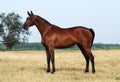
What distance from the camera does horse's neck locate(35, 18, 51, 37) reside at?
15328mm

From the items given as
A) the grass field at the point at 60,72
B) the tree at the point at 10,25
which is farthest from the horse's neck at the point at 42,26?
the tree at the point at 10,25

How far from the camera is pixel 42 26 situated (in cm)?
1545

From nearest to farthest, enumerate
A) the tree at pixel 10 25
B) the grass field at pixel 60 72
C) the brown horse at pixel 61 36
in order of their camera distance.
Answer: the grass field at pixel 60 72 < the brown horse at pixel 61 36 < the tree at pixel 10 25

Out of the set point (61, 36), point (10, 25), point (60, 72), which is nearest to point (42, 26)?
point (61, 36)

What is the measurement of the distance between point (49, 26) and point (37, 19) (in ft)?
2.14

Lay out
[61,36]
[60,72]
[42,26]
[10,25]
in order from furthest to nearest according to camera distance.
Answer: [10,25] < [42,26] < [61,36] < [60,72]

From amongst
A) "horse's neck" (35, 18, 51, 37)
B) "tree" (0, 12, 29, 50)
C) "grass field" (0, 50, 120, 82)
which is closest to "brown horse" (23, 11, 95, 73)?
"horse's neck" (35, 18, 51, 37)

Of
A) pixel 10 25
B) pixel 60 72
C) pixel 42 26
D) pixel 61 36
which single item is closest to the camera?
pixel 60 72

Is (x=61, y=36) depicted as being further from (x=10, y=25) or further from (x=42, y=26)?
(x=10, y=25)

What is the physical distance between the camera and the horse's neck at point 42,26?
15.3 m

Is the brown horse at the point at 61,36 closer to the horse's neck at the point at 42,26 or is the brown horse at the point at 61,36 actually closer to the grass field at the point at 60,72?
the horse's neck at the point at 42,26

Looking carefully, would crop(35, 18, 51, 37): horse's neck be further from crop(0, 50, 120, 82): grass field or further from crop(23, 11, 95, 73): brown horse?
crop(0, 50, 120, 82): grass field

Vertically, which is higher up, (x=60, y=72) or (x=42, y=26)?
(x=42, y=26)

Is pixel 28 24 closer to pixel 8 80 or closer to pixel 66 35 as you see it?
pixel 66 35
